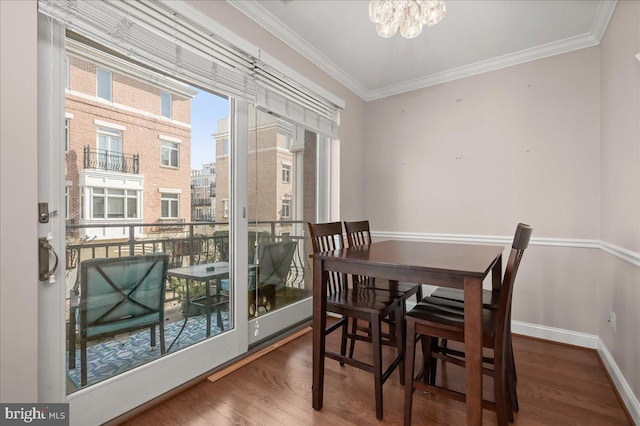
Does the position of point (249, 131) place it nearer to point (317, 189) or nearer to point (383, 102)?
point (317, 189)

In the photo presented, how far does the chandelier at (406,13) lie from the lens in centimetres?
152

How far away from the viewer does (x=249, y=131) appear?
86.6 inches

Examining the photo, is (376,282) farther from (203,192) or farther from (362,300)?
(203,192)

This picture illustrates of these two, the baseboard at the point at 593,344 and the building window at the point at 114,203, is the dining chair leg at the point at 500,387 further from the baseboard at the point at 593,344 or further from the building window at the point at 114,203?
the building window at the point at 114,203

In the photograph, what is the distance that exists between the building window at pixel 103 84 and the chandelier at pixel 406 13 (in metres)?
1.40

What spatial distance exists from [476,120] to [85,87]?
9.95 ft

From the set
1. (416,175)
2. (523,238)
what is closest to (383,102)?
(416,175)

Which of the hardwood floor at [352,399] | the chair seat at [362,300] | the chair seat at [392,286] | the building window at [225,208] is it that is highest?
the building window at [225,208]

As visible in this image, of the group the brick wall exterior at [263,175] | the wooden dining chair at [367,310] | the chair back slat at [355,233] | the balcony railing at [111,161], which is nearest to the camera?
the balcony railing at [111,161]

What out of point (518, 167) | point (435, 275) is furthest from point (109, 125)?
point (518, 167)

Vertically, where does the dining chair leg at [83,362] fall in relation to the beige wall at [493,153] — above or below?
below

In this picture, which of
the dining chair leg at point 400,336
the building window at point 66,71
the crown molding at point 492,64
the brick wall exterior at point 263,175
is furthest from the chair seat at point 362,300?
the crown molding at point 492,64

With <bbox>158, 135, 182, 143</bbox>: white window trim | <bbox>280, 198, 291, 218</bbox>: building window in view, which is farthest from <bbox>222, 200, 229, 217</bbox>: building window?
<bbox>280, 198, 291, 218</bbox>: building window

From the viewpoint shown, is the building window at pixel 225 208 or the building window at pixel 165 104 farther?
the building window at pixel 225 208
